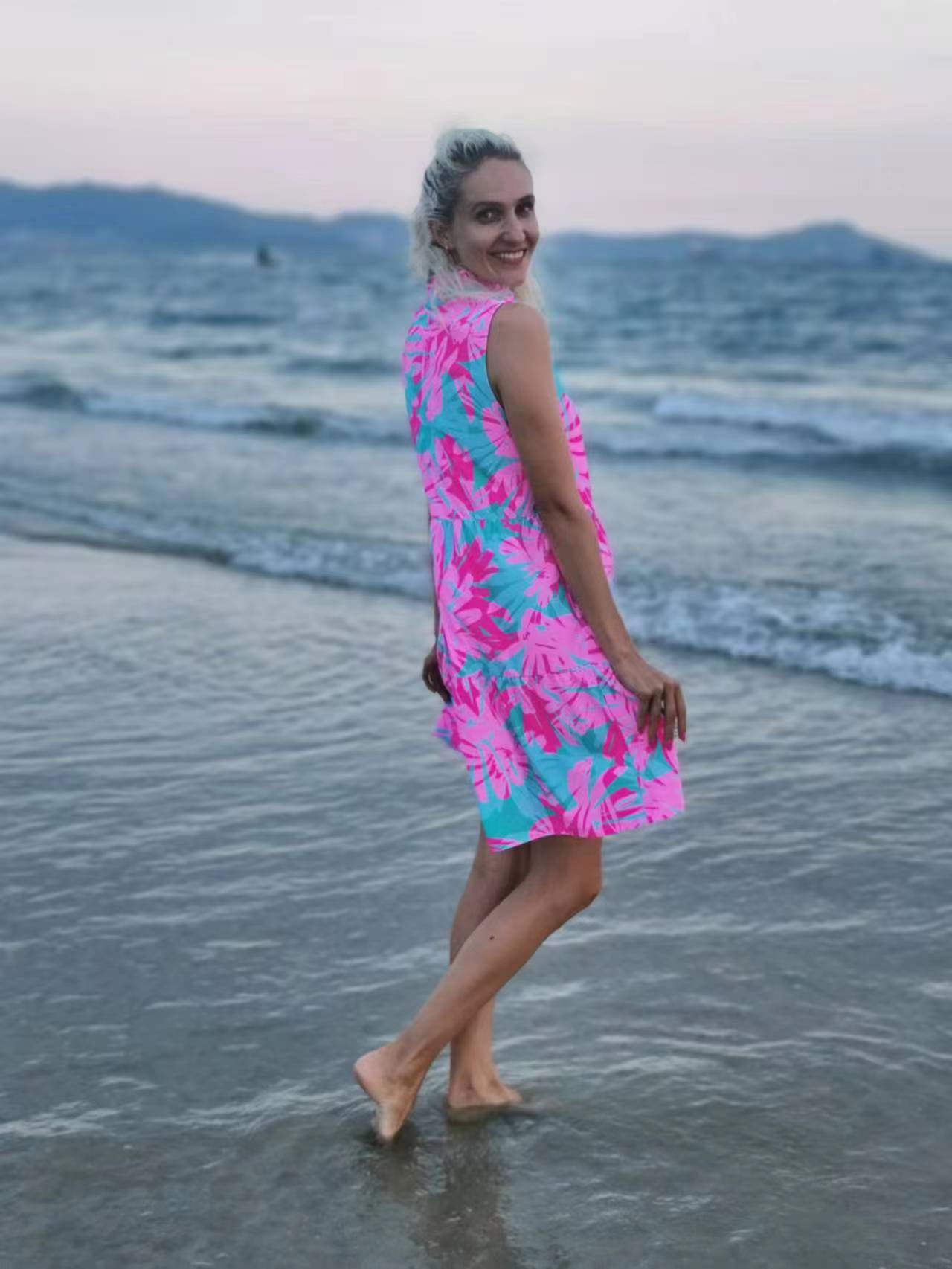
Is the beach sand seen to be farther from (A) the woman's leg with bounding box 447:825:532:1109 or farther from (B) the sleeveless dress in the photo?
(B) the sleeveless dress

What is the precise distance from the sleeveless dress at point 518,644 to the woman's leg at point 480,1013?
24 centimetres

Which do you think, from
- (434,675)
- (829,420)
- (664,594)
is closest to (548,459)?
(434,675)

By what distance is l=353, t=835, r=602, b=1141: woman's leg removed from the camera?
2.82m

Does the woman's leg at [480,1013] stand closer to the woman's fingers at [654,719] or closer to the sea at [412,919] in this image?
the sea at [412,919]

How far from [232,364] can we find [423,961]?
25.1 m

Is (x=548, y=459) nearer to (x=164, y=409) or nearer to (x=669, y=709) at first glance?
(x=669, y=709)

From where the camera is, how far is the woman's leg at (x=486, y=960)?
282cm

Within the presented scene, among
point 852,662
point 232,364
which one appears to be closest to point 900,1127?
point 852,662

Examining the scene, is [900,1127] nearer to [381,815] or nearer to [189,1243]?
[189,1243]

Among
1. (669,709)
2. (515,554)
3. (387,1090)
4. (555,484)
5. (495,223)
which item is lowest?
(387,1090)

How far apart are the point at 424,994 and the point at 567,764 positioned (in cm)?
106

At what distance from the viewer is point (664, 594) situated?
25.9 feet

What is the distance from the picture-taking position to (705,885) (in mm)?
4188

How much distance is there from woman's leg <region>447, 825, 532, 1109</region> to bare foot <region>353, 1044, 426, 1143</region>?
0.41 feet
